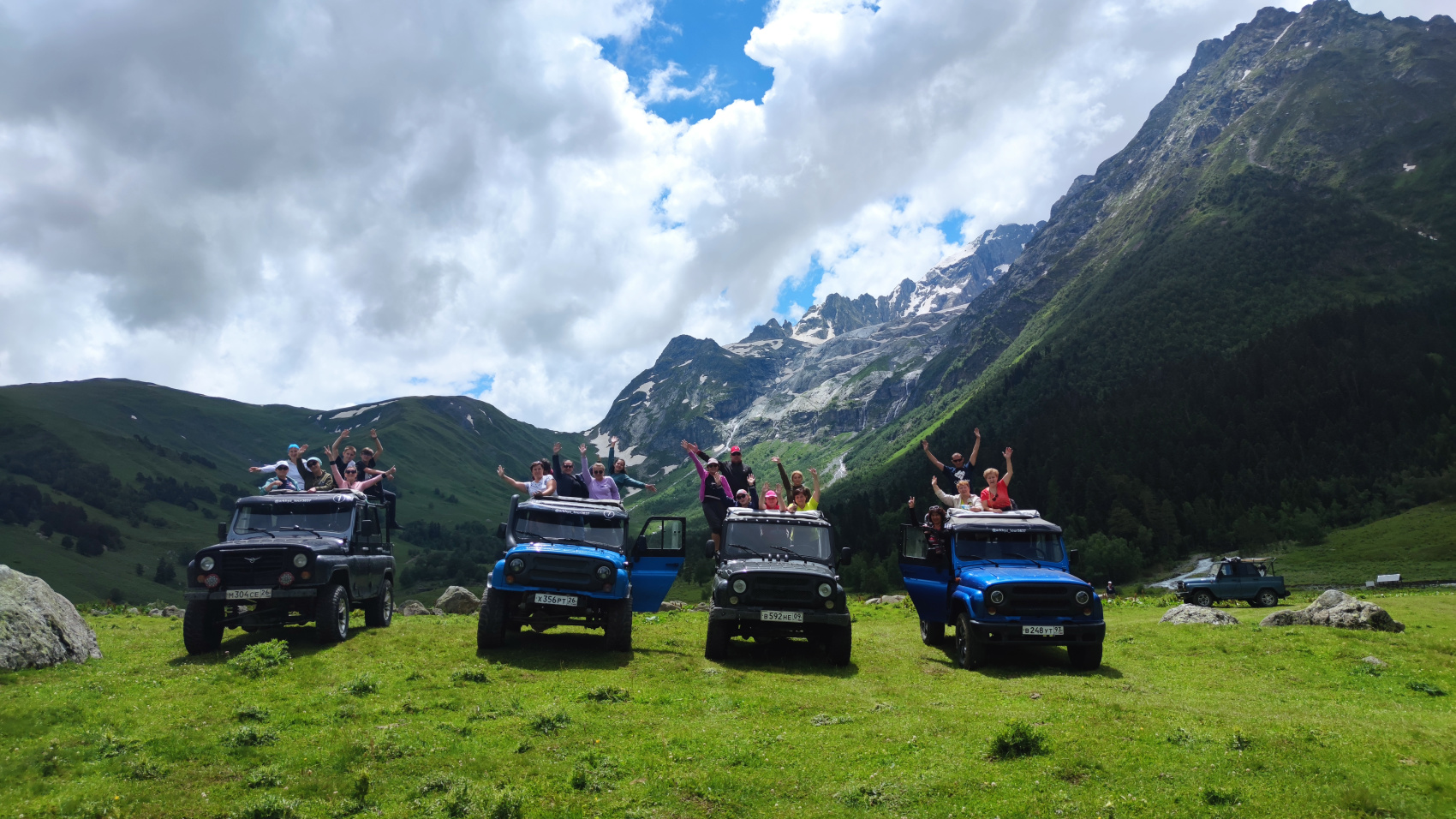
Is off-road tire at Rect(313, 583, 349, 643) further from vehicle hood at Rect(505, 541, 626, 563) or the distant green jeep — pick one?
the distant green jeep

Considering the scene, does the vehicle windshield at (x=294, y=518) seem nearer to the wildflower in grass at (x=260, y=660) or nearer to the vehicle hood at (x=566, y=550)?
the wildflower in grass at (x=260, y=660)

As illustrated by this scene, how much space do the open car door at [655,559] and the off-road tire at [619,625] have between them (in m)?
1.67

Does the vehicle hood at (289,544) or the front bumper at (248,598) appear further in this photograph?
the vehicle hood at (289,544)

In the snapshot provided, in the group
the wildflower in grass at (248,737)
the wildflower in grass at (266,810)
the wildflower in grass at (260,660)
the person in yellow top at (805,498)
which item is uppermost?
the person in yellow top at (805,498)

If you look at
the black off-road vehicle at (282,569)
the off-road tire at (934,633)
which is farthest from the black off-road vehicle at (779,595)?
the black off-road vehicle at (282,569)

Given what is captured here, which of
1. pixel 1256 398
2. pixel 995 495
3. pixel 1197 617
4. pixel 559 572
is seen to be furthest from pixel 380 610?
pixel 1256 398

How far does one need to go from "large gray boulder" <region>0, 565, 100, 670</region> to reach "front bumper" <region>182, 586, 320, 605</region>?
216cm

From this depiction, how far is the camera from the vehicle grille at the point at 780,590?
15344mm

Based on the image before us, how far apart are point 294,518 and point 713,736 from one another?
12.2 metres

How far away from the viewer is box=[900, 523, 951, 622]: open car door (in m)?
17.8

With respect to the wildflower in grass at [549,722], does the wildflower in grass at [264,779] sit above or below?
above

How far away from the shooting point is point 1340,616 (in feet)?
67.6

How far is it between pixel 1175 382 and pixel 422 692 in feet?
545

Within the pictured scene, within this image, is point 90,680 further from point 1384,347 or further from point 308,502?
point 1384,347
